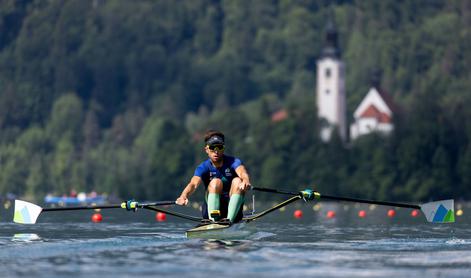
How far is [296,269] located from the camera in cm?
2811

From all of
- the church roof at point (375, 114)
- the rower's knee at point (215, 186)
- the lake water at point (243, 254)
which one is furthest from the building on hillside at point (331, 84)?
the rower's knee at point (215, 186)

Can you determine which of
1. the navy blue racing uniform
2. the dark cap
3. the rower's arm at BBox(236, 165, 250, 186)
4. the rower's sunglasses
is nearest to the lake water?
the navy blue racing uniform

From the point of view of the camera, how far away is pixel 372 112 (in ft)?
531

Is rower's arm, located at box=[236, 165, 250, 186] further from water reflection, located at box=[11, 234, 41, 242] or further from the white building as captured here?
the white building

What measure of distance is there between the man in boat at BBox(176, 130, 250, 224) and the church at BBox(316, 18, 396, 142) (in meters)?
117

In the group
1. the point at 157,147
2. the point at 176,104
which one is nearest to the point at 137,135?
the point at 176,104

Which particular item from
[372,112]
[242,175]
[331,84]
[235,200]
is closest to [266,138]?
[372,112]

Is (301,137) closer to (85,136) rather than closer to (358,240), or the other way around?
(85,136)

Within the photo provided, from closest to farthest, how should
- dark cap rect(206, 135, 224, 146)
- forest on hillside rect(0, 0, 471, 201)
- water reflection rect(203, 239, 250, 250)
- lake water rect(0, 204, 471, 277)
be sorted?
lake water rect(0, 204, 471, 277), water reflection rect(203, 239, 250, 250), dark cap rect(206, 135, 224, 146), forest on hillside rect(0, 0, 471, 201)

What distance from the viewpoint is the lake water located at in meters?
27.8

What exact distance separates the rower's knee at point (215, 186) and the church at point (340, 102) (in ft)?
384

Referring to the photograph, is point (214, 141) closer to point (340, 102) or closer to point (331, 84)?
point (340, 102)

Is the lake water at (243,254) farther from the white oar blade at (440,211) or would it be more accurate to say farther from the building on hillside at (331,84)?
the building on hillside at (331,84)

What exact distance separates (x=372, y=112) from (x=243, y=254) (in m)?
132
